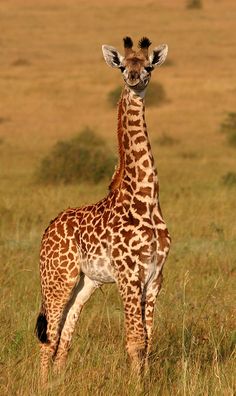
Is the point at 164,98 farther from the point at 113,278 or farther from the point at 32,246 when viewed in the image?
the point at 113,278

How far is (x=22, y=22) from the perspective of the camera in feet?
192

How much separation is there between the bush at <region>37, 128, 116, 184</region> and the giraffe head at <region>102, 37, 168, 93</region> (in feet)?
41.0

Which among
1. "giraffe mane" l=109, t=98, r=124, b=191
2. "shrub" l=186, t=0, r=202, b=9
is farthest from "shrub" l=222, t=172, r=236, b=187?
"shrub" l=186, t=0, r=202, b=9

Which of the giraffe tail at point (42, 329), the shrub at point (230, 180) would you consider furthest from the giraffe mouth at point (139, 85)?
the shrub at point (230, 180)

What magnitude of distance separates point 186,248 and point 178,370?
5.46 metres

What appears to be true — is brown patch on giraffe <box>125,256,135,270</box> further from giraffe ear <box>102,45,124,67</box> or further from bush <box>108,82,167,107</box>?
bush <box>108,82,167,107</box>

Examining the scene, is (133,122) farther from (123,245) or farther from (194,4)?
(194,4)

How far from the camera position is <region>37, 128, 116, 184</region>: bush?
1919 cm

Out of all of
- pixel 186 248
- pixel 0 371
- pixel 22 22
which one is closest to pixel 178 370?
pixel 0 371

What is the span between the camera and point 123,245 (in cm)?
604

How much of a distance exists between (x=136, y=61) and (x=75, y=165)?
→ 44.4ft

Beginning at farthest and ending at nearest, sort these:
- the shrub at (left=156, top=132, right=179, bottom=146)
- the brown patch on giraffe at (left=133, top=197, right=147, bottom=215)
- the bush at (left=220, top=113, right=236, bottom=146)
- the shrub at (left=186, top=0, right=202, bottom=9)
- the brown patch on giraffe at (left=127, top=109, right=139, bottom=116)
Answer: the shrub at (left=186, top=0, right=202, bottom=9)
the shrub at (left=156, top=132, right=179, bottom=146)
the bush at (left=220, top=113, right=236, bottom=146)
the brown patch on giraffe at (left=127, top=109, right=139, bottom=116)
the brown patch on giraffe at (left=133, top=197, right=147, bottom=215)

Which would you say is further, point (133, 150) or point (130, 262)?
point (133, 150)

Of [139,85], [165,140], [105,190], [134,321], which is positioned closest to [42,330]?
[134,321]
